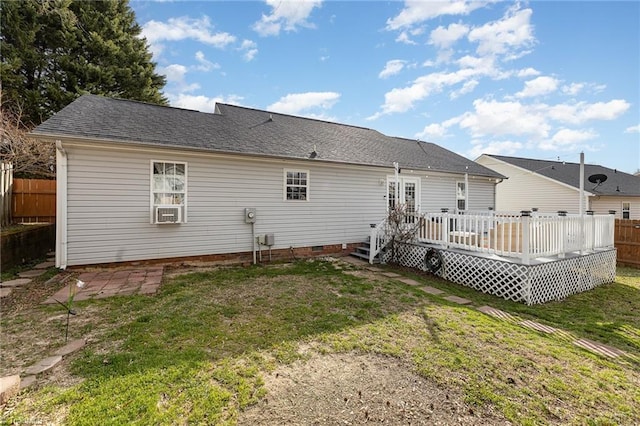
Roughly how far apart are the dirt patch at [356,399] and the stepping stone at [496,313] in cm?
279

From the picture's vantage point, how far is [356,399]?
263cm

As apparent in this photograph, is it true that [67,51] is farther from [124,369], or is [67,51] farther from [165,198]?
[124,369]

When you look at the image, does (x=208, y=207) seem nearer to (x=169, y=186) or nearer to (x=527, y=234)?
(x=169, y=186)

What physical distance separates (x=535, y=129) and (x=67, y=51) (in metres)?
29.7

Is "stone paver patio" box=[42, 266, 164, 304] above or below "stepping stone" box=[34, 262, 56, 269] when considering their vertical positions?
below

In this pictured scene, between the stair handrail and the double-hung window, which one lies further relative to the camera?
the double-hung window

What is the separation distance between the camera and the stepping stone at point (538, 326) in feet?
14.9

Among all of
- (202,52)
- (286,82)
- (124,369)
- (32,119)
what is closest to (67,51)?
(32,119)

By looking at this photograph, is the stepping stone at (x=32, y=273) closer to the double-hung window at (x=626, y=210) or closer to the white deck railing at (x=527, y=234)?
the white deck railing at (x=527, y=234)

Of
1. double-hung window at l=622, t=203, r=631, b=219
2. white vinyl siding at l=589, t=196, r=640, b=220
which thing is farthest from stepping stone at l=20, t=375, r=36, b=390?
double-hung window at l=622, t=203, r=631, b=219

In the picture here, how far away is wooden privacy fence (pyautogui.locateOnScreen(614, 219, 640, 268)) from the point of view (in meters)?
10.9

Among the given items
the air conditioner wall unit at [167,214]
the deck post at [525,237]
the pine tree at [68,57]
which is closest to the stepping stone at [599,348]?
the deck post at [525,237]

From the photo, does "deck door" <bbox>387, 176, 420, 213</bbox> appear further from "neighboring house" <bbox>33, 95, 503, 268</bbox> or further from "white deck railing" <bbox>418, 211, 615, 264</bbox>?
"white deck railing" <bbox>418, 211, 615, 264</bbox>

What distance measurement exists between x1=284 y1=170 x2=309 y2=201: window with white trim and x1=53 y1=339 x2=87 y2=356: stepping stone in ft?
20.2
